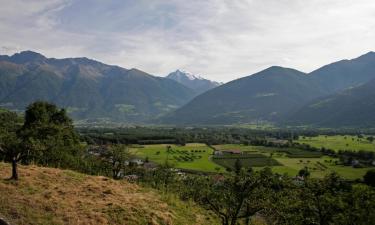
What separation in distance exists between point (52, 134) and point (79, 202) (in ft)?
Result: 156

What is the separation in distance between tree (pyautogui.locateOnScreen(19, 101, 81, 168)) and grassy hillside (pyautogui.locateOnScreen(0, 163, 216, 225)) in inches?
794

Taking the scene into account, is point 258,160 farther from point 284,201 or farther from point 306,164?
point 284,201

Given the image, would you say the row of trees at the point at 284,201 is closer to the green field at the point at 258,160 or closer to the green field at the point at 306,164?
the green field at the point at 306,164

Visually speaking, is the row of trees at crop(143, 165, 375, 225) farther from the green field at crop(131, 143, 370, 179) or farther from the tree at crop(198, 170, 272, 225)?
the green field at crop(131, 143, 370, 179)

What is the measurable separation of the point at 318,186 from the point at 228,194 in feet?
62.0

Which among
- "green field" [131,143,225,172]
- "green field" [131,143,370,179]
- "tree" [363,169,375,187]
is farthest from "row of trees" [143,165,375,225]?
"green field" [131,143,225,172]

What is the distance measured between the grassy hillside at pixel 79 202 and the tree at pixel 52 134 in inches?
794

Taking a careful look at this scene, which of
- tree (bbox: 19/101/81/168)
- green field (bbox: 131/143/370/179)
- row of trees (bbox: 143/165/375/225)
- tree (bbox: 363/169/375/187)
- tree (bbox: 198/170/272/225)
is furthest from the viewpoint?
green field (bbox: 131/143/370/179)

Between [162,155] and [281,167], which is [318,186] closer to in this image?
[281,167]

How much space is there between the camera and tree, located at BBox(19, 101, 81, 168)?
67.8 m

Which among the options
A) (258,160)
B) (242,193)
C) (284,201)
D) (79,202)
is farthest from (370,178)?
(79,202)

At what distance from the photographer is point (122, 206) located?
121ft

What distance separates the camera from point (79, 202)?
119ft

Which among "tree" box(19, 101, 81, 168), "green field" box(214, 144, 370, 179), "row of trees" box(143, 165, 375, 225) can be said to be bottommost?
"green field" box(214, 144, 370, 179)
